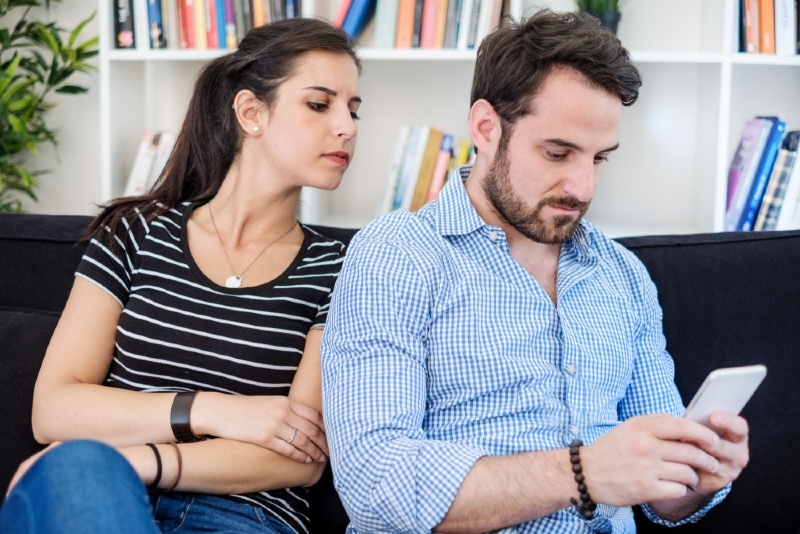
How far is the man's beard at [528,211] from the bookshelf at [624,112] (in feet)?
3.54

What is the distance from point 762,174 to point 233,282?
55.5 inches

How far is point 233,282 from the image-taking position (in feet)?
5.05

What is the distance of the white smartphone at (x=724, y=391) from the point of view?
99 cm

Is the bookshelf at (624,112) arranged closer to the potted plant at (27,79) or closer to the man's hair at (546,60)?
the potted plant at (27,79)

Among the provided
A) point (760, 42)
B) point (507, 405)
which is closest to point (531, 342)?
point (507, 405)

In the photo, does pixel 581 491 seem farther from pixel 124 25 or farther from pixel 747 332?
pixel 124 25

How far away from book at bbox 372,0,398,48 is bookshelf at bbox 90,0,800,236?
12 cm

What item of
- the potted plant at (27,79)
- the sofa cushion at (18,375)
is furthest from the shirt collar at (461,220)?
the potted plant at (27,79)

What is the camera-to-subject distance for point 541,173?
1.37m

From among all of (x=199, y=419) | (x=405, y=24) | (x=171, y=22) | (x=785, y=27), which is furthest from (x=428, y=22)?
(x=199, y=419)

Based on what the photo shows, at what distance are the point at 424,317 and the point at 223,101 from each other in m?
0.72

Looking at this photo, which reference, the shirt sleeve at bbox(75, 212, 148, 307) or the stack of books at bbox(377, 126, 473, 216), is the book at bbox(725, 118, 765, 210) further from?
the shirt sleeve at bbox(75, 212, 148, 307)

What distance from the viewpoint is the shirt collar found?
1.38 meters

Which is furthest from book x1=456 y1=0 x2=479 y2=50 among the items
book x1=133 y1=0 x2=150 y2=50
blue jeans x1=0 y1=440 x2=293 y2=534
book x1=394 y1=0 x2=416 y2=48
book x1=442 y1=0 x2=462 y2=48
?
blue jeans x1=0 y1=440 x2=293 y2=534
